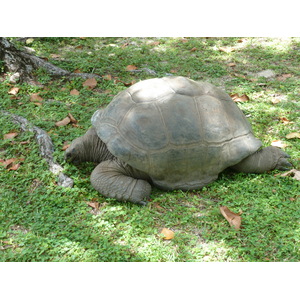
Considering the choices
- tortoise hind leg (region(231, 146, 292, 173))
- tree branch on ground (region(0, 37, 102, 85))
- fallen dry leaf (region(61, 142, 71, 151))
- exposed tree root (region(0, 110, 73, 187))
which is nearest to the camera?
exposed tree root (region(0, 110, 73, 187))

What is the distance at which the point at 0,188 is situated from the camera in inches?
163

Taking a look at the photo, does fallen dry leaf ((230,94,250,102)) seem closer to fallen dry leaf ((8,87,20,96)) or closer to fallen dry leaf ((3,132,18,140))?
fallen dry leaf ((3,132,18,140))

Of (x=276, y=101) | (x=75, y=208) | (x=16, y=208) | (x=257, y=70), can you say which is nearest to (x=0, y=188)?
(x=16, y=208)

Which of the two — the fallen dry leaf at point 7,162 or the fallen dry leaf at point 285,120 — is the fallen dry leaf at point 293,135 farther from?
the fallen dry leaf at point 7,162

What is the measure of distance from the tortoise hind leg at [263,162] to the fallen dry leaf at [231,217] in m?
0.79

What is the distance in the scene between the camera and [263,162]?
4.33m

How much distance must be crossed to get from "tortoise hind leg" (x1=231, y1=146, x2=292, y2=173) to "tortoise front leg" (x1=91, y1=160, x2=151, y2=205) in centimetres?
117

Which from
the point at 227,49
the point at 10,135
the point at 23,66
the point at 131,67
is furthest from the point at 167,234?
the point at 227,49

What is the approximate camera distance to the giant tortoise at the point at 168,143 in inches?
158

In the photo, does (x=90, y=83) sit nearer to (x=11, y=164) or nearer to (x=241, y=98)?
(x=11, y=164)

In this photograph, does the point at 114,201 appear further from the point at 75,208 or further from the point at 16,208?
the point at 16,208

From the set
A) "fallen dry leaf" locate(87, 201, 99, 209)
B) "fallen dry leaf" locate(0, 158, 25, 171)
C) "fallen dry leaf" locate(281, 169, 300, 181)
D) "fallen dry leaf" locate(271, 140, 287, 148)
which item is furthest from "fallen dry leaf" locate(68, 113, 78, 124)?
"fallen dry leaf" locate(281, 169, 300, 181)

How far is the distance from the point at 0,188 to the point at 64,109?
193 cm

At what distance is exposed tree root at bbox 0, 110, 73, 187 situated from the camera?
4.20 metres
